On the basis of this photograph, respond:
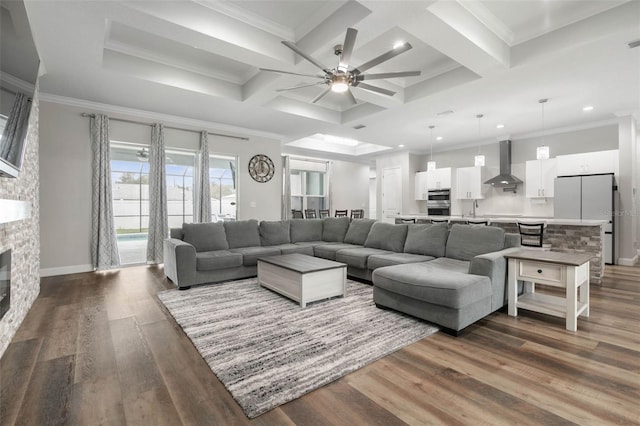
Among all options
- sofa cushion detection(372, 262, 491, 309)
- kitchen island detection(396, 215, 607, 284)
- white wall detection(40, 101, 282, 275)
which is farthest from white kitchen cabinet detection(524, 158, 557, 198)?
white wall detection(40, 101, 282, 275)

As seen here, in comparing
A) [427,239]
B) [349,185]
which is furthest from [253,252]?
[349,185]

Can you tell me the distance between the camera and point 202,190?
20.7 feet

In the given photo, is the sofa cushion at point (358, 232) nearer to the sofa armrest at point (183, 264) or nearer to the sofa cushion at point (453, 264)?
the sofa cushion at point (453, 264)

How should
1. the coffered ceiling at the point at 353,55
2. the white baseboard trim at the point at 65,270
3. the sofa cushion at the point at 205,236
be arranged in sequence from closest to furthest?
the coffered ceiling at the point at 353,55 → the sofa cushion at the point at 205,236 → the white baseboard trim at the point at 65,270

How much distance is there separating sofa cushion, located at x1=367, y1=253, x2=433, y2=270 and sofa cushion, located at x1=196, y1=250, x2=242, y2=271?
6.40 ft

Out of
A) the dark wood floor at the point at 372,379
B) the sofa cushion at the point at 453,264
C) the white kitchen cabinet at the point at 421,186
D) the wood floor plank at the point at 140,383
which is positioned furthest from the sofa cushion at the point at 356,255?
the white kitchen cabinet at the point at 421,186

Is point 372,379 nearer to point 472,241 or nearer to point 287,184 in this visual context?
point 472,241

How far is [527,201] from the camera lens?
7305mm

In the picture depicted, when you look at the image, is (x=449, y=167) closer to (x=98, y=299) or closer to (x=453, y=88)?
(x=453, y=88)

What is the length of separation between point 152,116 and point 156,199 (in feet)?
5.27

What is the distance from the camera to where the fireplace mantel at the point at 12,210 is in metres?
2.13

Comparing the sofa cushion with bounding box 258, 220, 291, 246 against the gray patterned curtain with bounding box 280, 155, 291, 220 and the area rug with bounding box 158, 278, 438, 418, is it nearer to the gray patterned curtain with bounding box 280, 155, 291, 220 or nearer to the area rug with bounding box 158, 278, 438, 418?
the area rug with bounding box 158, 278, 438, 418

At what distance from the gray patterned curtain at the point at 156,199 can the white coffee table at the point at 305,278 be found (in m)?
2.91

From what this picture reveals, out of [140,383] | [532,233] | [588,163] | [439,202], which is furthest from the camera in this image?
[439,202]
